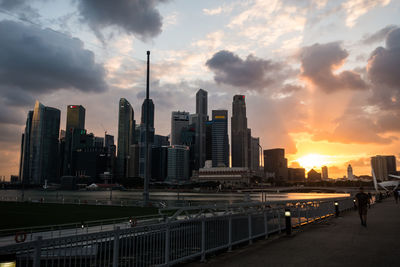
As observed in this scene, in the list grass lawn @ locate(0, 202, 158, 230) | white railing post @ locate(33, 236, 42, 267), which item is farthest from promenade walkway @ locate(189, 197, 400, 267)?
grass lawn @ locate(0, 202, 158, 230)

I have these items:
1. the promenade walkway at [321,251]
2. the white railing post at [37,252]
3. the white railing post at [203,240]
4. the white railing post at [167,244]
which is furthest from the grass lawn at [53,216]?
the white railing post at [37,252]

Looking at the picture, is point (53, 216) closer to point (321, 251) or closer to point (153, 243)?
point (153, 243)

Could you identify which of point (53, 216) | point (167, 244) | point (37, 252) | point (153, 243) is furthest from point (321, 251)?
point (53, 216)

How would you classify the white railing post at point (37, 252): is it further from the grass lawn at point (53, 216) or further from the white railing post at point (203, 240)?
the grass lawn at point (53, 216)

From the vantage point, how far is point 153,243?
334 inches

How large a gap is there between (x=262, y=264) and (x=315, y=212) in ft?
42.0

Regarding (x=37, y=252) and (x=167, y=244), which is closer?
(x=37, y=252)

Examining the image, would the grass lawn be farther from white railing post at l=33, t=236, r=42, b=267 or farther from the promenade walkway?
white railing post at l=33, t=236, r=42, b=267

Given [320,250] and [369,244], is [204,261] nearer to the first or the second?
[320,250]

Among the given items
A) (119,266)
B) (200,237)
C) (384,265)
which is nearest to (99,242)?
(119,266)

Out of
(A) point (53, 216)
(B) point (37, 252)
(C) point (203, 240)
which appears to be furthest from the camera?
(A) point (53, 216)

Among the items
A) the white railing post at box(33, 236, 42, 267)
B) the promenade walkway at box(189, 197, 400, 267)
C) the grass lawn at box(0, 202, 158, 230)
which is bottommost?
the grass lawn at box(0, 202, 158, 230)

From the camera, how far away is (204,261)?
981cm

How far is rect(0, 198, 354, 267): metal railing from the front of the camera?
627 cm
